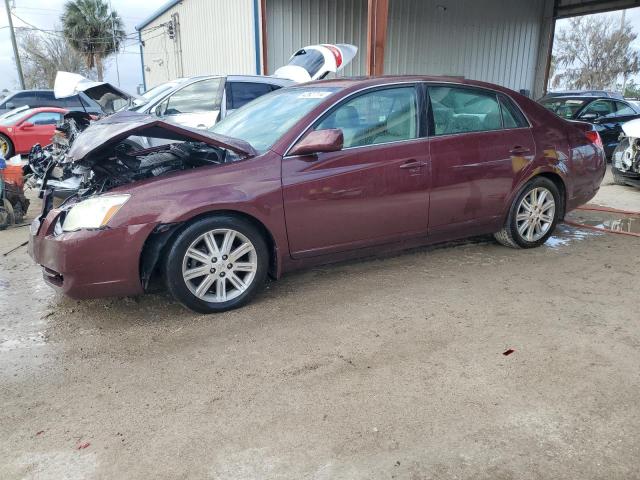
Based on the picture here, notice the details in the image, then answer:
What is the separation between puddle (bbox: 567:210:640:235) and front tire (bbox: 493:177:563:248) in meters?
1.29

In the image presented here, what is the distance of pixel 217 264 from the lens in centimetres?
352

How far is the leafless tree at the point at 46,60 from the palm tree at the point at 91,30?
7.13 ft

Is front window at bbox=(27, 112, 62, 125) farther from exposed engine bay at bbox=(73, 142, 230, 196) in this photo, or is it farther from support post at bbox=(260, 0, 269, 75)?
exposed engine bay at bbox=(73, 142, 230, 196)

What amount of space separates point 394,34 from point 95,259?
13279 millimetres

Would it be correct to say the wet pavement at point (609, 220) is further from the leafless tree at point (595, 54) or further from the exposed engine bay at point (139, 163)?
the leafless tree at point (595, 54)

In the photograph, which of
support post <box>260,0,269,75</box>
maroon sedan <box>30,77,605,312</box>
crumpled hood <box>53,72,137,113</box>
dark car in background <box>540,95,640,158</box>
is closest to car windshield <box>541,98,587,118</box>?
dark car in background <box>540,95,640,158</box>

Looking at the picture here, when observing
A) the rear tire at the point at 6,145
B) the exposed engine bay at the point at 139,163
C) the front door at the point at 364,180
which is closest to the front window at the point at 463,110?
the front door at the point at 364,180

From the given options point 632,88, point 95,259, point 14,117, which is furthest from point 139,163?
point 632,88

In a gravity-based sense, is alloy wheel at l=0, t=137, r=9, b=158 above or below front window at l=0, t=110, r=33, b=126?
below

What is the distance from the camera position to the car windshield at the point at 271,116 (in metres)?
3.90

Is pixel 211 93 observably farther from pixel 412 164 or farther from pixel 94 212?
pixel 94 212

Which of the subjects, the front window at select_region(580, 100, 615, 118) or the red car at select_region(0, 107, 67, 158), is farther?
the red car at select_region(0, 107, 67, 158)

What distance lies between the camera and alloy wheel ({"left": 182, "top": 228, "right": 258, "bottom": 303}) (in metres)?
3.46

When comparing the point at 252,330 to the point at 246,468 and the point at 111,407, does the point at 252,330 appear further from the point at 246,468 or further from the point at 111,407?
the point at 246,468
